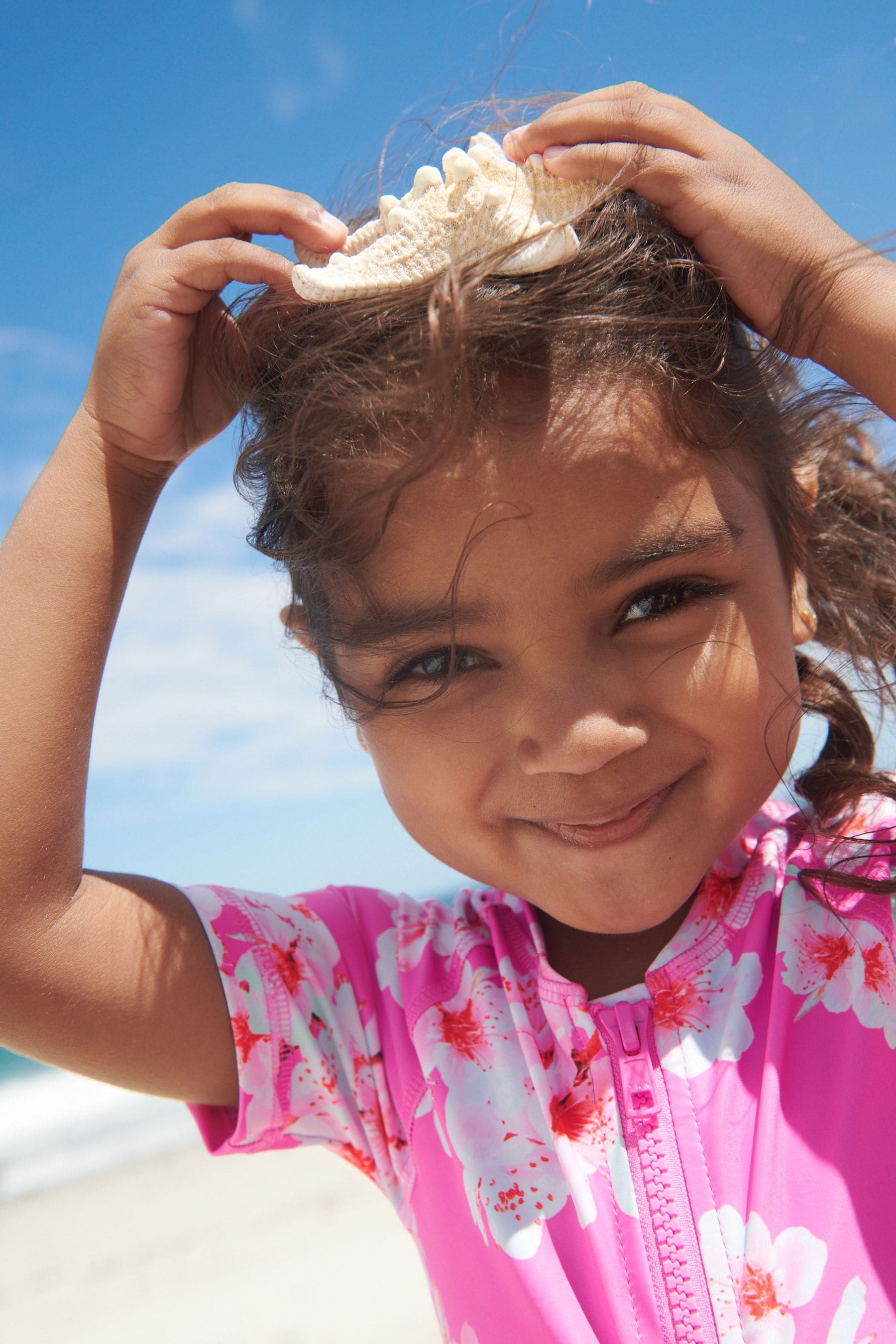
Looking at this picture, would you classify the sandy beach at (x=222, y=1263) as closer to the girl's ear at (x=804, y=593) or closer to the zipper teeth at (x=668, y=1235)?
the zipper teeth at (x=668, y=1235)

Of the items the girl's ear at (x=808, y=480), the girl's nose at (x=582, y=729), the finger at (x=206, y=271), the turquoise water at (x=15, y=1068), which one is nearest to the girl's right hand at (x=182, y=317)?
the finger at (x=206, y=271)

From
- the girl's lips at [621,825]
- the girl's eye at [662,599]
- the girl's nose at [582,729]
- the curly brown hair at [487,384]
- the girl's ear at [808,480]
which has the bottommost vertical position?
the girl's lips at [621,825]

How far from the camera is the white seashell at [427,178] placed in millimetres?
1388

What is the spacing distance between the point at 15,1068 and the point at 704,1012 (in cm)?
1703

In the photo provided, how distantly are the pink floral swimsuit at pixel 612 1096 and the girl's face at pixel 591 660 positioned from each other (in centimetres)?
20

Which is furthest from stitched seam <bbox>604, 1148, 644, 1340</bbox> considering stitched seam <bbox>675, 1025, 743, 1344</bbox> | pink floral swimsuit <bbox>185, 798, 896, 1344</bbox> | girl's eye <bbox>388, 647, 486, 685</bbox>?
girl's eye <bbox>388, 647, 486, 685</bbox>

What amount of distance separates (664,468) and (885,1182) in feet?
3.41

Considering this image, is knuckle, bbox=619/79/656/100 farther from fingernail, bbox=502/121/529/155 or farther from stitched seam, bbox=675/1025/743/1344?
stitched seam, bbox=675/1025/743/1344

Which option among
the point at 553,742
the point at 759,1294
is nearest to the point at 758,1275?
the point at 759,1294

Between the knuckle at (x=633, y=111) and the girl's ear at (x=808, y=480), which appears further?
the girl's ear at (x=808, y=480)

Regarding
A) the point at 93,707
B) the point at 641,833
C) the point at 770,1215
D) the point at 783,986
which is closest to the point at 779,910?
the point at 783,986

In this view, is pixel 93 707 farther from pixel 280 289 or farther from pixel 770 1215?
pixel 770 1215

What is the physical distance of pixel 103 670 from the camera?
1.71 meters

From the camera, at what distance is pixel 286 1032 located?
69.4 inches
